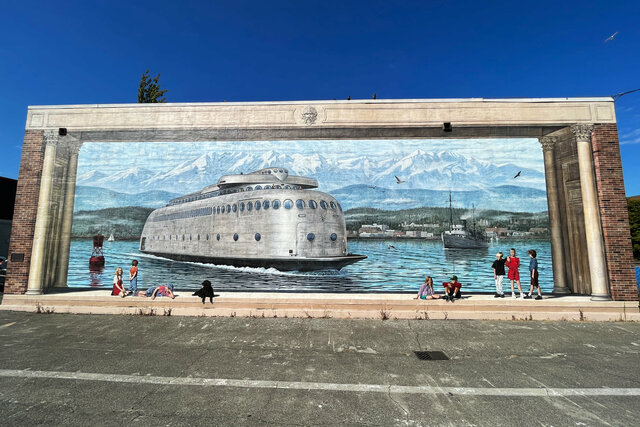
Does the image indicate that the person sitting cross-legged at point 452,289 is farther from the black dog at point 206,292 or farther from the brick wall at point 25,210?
the brick wall at point 25,210

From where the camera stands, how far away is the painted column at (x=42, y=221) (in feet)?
37.0

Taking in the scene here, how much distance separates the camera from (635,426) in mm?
4184

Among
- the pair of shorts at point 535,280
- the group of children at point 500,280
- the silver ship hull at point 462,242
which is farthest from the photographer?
the silver ship hull at point 462,242

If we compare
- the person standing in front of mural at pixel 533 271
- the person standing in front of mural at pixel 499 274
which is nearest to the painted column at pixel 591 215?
the person standing in front of mural at pixel 533 271

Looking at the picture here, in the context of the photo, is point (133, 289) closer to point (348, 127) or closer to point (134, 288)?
point (134, 288)

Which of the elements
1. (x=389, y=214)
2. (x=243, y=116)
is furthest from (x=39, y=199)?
(x=389, y=214)

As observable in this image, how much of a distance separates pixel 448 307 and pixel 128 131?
565 inches

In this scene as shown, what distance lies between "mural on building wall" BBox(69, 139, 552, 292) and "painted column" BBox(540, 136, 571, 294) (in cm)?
28

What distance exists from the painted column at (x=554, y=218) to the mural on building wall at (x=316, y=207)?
0.28m

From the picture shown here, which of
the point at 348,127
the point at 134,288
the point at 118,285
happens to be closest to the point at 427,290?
the point at 348,127

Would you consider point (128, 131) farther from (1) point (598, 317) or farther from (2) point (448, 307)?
(1) point (598, 317)

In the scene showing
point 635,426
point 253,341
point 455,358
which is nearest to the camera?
point 635,426

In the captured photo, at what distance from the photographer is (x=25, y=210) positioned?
11.5m

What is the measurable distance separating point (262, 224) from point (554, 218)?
11784 mm
